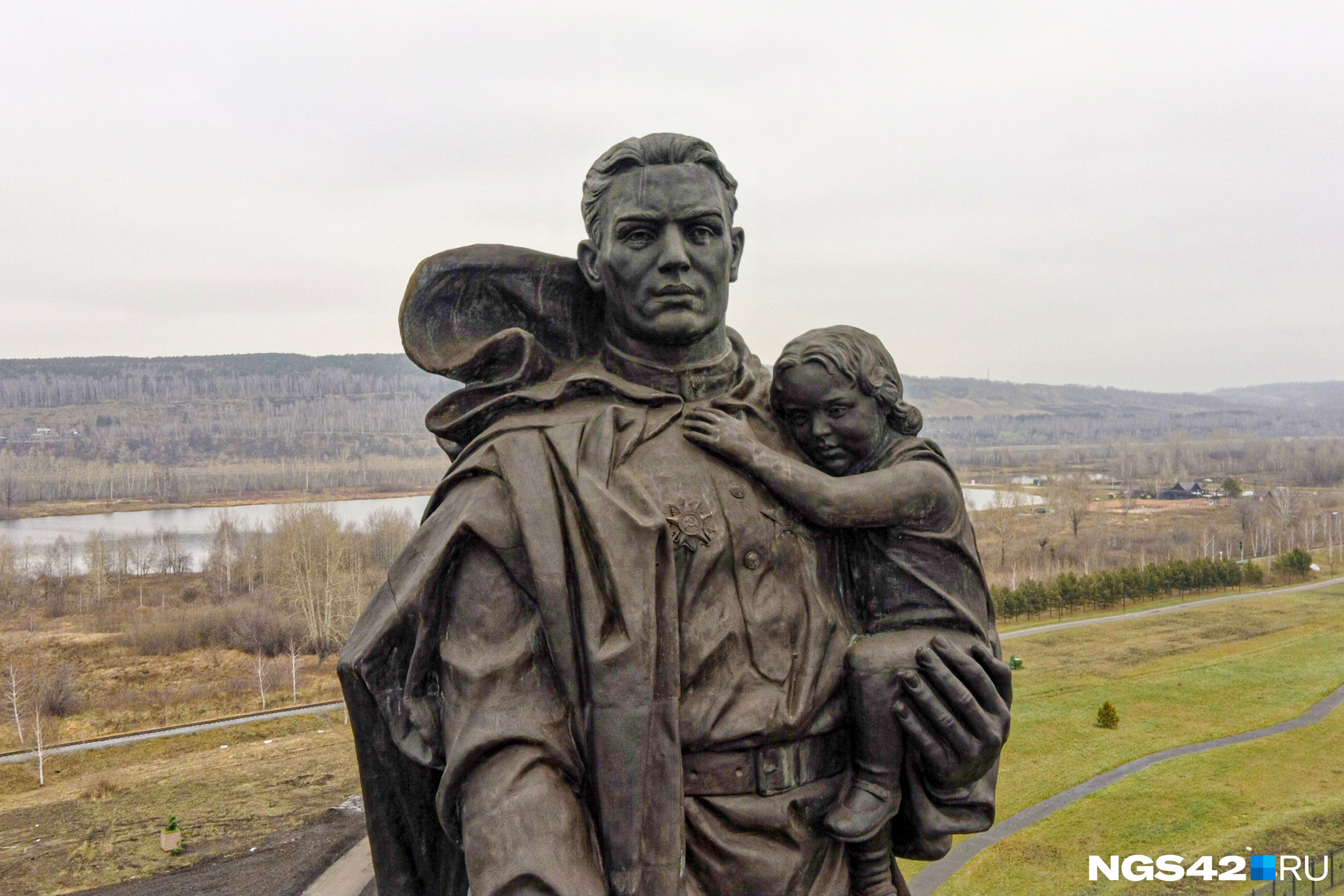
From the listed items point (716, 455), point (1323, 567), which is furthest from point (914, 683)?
point (1323, 567)

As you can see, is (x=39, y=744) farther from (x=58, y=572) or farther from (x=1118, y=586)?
(x=1118, y=586)

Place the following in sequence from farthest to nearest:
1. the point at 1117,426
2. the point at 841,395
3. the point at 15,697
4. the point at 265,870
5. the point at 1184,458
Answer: the point at 1117,426 < the point at 1184,458 < the point at 15,697 < the point at 265,870 < the point at 841,395

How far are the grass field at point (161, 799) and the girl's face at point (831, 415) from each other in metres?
22.3

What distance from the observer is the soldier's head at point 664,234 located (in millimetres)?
4148

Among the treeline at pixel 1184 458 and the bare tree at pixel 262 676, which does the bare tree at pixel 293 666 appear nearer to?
the bare tree at pixel 262 676

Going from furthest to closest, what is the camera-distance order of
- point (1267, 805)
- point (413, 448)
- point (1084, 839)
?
point (413, 448) → point (1267, 805) → point (1084, 839)

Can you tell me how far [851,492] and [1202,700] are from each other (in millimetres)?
32711

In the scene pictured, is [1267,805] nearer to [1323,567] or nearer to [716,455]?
[716,455]

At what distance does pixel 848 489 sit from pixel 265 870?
21.0m

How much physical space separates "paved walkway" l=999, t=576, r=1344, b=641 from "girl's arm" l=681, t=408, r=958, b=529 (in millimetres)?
36567

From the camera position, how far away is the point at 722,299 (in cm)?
438

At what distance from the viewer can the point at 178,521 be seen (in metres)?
67.8

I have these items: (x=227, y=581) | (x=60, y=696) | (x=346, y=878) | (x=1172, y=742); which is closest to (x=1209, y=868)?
(x=1172, y=742)

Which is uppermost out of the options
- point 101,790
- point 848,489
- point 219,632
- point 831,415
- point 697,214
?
point 697,214
